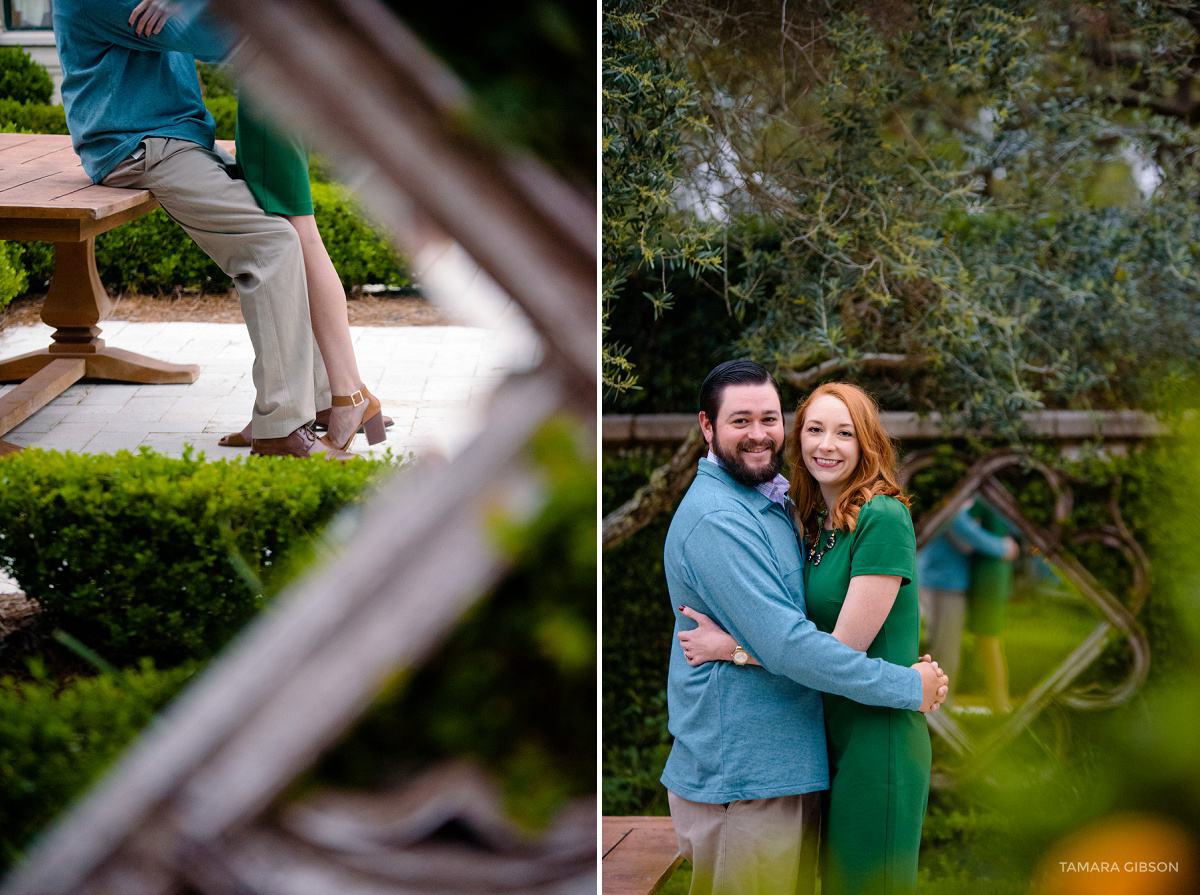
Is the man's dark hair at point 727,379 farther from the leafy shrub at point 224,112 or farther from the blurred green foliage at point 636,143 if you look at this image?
the leafy shrub at point 224,112

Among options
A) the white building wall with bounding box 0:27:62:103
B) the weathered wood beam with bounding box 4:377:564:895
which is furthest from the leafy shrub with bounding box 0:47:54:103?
the weathered wood beam with bounding box 4:377:564:895

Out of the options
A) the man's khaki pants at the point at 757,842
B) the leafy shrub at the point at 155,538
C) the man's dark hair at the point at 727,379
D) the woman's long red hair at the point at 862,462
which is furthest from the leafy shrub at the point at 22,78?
the man's khaki pants at the point at 757,842

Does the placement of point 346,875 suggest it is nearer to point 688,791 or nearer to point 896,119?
point 688,791

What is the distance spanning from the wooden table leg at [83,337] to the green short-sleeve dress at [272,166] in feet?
1.03

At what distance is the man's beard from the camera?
1.79 m

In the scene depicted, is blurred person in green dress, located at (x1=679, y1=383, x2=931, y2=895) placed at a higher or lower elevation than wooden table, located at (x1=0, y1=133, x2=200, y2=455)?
lower

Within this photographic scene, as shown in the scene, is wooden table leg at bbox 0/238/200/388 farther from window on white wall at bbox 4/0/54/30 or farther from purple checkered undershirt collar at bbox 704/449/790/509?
purple checkered undershirt collar at bbox 704/449/790/509

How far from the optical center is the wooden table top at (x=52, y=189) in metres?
1.71

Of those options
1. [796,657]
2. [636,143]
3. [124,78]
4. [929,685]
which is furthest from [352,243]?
[929,685]

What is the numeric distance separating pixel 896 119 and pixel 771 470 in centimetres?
181

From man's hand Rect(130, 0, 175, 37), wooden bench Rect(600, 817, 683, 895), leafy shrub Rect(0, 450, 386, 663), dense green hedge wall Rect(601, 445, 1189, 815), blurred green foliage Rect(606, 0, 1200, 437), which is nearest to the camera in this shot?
man's hand Rect(130, 0, 175, 37)

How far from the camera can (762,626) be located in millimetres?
1688

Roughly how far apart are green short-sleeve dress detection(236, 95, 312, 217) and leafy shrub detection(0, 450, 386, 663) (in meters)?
0.48

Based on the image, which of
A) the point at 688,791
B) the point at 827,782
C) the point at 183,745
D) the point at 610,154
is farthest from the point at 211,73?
the point at 827,782
